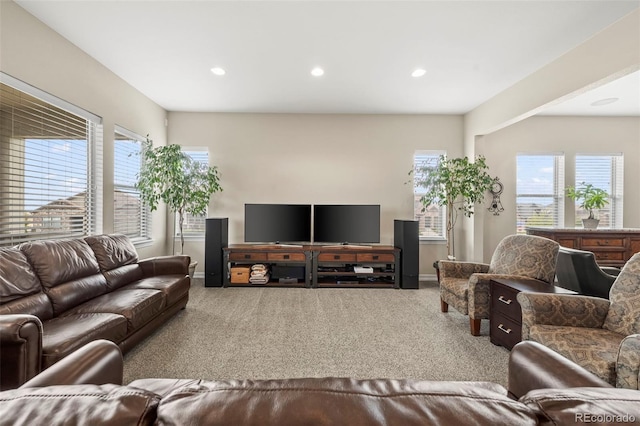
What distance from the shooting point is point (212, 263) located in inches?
174

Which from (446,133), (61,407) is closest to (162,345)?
(61,407)

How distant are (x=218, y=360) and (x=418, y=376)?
1.57 meters

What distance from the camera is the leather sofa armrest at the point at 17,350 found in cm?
143

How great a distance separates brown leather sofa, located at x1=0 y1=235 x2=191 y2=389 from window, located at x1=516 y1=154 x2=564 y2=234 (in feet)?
18.0

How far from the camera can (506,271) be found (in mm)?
2951

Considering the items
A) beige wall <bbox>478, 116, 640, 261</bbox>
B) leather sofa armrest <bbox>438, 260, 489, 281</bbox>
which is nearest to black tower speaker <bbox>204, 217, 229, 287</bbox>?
leather sofa armrest <bbox>438, 260, 489, 281</bbox>

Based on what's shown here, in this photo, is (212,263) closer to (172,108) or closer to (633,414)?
(172,108)

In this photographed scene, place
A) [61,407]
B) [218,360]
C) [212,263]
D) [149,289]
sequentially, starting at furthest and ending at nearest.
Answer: [212,263] < [149,289] < [218,360] < [61,407]

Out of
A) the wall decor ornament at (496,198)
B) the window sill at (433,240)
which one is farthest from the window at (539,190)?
the window sill at (433,240)

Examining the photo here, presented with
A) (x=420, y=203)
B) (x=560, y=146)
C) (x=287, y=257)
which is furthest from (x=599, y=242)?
(x=287, y=257)

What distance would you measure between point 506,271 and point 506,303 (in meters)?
0.59

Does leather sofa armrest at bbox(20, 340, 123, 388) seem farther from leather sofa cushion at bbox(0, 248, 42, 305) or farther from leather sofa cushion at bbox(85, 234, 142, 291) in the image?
leather sofa cushion at bbox(85, 234, 142, 291)

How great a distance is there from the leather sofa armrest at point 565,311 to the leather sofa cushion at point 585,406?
70.7 inches

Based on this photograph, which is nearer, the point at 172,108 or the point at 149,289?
the point at 149,289
